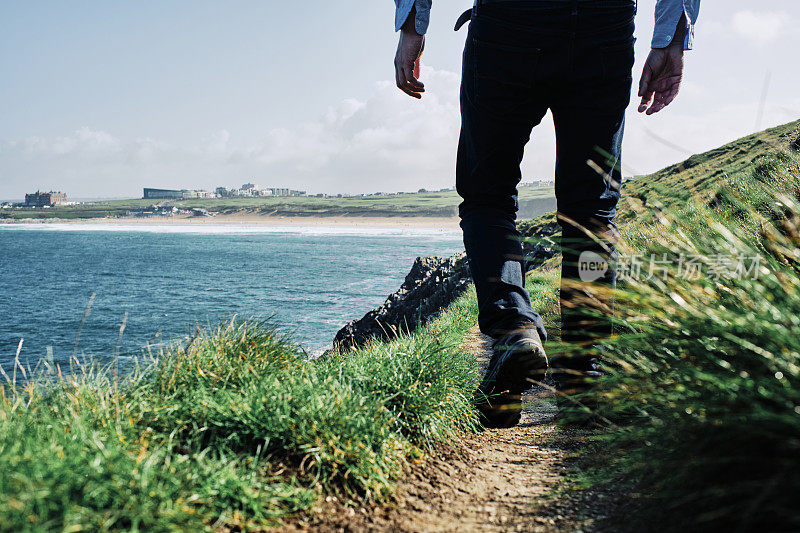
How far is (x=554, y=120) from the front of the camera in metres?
2.16

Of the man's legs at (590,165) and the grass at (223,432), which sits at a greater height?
the man's legs at (590,165)

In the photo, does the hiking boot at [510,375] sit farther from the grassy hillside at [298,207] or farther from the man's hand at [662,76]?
the grassy hillside at [298,207]

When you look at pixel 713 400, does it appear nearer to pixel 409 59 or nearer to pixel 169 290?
pixel 409 59

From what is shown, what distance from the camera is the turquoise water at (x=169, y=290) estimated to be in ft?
76.7

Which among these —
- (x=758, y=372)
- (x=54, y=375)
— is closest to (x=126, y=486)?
(x=54, y=375)

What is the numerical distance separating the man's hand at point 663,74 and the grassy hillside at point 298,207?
376 ft

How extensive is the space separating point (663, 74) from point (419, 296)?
35.0 feet

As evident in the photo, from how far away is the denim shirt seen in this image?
208 cm

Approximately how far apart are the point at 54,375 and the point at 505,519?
1.76 m

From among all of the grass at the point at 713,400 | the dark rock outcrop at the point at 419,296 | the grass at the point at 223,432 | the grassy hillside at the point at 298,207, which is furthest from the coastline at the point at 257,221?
the grass at the point at 713,400

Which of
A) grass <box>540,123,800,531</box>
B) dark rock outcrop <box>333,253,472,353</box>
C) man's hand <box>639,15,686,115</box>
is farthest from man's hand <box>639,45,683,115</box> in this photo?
dark rock outcrop <box>333,253,472,353</box>

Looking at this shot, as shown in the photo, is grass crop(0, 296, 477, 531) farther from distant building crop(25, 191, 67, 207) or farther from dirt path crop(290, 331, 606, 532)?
distant building crop(25, 191, 67, 207)

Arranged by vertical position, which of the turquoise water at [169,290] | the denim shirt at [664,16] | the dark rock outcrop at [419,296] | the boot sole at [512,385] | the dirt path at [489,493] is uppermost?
the denim shirt at [664,16]

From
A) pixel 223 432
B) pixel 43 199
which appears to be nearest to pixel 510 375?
pixel 223 432
